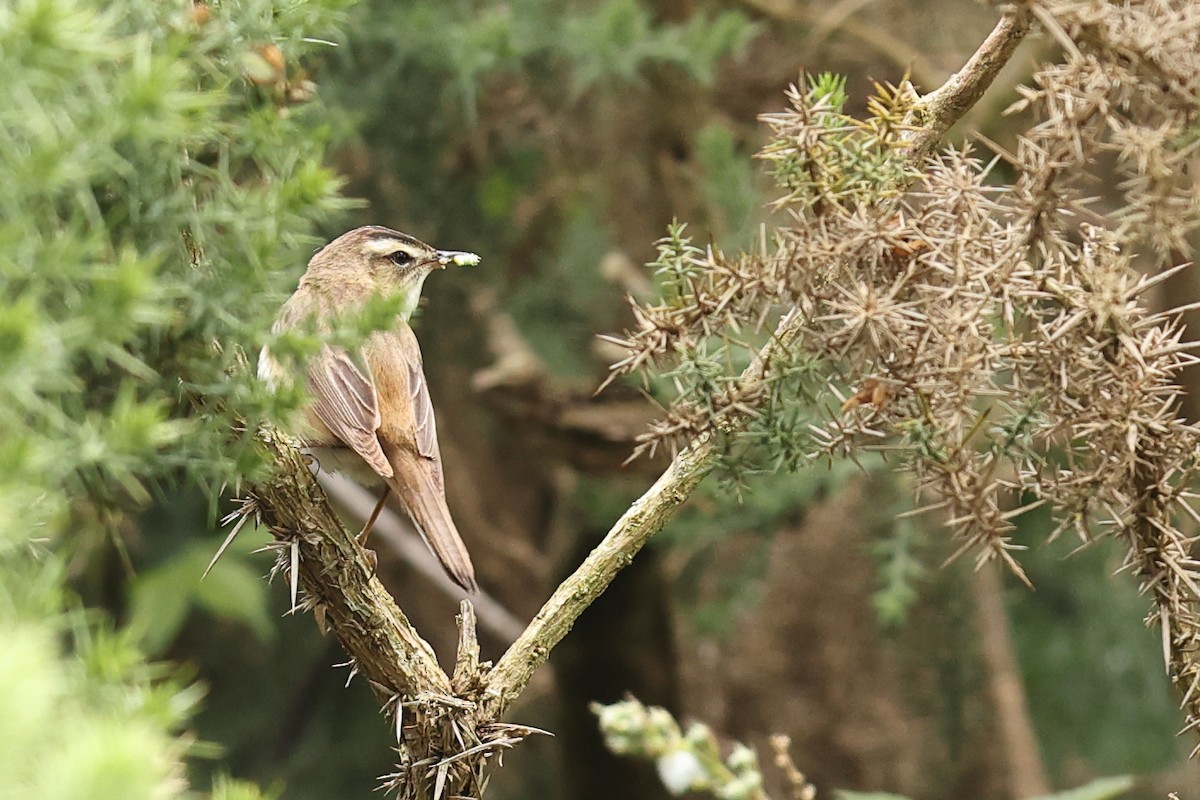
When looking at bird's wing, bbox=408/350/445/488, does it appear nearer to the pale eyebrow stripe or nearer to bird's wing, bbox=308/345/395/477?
bird's wing, bbox=308/345/395/477

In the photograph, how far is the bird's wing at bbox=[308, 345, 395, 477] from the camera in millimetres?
3047

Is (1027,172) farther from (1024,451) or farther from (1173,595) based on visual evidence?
(1173,595)

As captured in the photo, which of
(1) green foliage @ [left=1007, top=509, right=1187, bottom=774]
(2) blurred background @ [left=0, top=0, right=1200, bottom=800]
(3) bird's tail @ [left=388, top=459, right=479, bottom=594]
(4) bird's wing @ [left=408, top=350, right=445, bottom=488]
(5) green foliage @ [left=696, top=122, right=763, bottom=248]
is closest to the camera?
(3) bird's tail @ [left=388, top=459, right=479, bottom=594]

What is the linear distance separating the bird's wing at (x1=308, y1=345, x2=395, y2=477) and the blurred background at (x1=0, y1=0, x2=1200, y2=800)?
4.91 ft

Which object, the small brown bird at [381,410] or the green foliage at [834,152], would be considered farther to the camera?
the small brown bird at [381,410]

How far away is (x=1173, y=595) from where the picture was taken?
198 centimetres

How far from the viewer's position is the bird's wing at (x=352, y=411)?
305 cm

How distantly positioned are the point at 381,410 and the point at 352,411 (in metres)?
0.19

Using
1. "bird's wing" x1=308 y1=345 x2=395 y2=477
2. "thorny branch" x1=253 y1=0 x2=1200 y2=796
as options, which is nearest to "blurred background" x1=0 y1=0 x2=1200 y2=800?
"bird's wing" x1=308 y1=345 x2=395 y2=477

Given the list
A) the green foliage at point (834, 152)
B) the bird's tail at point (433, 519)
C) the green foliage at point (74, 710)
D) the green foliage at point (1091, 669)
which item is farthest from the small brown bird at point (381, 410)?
the green foliage at point (1091, 669)

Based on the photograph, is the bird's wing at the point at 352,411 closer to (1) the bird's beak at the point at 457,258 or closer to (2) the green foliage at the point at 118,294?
(1) the bird's beak at the point at 457,258

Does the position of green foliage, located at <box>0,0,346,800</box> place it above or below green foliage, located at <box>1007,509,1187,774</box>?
above

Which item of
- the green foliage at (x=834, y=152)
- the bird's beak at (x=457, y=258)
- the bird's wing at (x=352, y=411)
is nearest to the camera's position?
the green foliage at (x=834, y=152)

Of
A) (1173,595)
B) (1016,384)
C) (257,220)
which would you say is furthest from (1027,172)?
(257,220)
